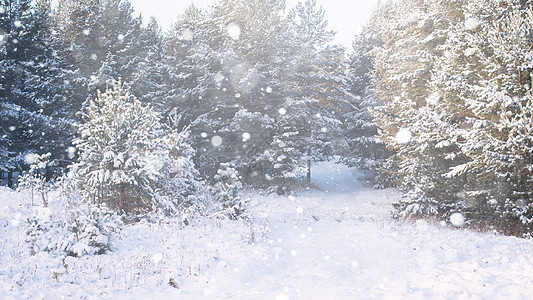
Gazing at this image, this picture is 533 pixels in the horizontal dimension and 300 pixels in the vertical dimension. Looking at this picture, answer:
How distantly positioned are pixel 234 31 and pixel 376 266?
18137 millimetres

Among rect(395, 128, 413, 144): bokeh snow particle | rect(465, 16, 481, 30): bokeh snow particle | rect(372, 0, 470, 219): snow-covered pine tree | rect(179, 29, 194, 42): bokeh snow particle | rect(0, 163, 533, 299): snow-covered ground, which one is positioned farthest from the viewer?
rect(179, 29, 194, 42): bokeh snow particle

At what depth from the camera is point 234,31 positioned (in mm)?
21516

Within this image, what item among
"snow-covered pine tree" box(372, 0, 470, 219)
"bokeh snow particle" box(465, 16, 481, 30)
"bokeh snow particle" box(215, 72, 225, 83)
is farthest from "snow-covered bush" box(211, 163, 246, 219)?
"bokeh snow particle" box(215, 72, 225, 83)

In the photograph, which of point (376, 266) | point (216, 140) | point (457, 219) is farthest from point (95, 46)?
point (457, 219)

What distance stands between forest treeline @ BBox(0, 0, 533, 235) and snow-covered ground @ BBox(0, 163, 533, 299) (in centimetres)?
195

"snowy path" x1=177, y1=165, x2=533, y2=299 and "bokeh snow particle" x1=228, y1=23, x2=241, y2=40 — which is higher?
"bokeh snow particle" x1=228, y1=23, x2=241, y2=40

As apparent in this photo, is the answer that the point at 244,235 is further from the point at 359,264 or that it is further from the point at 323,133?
the point at 323,133

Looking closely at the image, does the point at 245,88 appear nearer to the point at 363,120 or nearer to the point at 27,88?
the point at 363,120

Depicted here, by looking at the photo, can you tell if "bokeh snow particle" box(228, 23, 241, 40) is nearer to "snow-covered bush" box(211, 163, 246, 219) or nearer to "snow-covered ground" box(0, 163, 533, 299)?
"snow-covered bush" box(211, 163, 246, 219)

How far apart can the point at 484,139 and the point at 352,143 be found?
1736 cm

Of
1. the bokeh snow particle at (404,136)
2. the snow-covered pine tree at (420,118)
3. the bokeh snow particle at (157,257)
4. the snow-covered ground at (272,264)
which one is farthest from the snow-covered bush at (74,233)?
the bokeh snow particle at (404,136)

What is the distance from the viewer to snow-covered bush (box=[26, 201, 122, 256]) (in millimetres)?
6906

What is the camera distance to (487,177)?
10125mm

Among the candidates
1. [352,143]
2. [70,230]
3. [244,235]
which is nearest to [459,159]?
[244,235]
